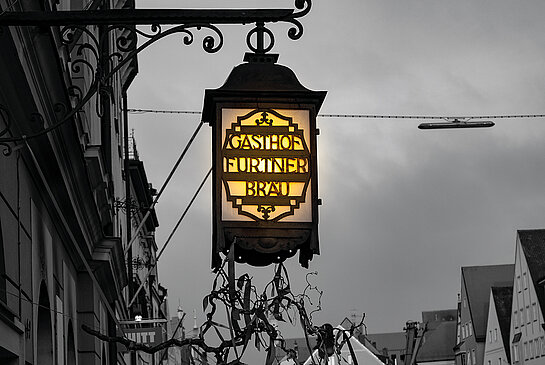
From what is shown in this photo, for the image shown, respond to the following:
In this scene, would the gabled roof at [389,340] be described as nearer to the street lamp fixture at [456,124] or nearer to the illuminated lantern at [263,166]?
the street lamp fixture at [456,124]

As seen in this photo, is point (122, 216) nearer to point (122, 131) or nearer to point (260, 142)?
point (122, 131)

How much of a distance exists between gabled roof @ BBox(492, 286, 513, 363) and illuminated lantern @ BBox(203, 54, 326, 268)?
72984mm

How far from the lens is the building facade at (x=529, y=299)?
68.8 m

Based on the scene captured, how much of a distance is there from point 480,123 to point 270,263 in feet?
70.6

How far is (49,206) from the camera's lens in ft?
39.9

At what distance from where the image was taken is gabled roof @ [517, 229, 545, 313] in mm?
68550

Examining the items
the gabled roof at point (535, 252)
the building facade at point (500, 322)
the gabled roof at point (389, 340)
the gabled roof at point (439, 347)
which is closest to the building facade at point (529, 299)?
the gabled roof at point (535, 252)

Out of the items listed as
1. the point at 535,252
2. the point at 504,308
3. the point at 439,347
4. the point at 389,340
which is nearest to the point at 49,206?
the point at 535,252

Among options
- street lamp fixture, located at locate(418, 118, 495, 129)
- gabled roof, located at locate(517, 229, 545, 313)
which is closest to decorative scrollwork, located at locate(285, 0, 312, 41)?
street lamp fixture, located at locate(418, 118, 495, 129)

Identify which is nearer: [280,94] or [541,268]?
[280,94]

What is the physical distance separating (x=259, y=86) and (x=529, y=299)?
65.5 metres

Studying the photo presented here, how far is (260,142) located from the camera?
6.72 m

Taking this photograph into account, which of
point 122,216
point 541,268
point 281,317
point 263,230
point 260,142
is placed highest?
point 541,268

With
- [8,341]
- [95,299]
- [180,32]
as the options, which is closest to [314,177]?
[180,32]
